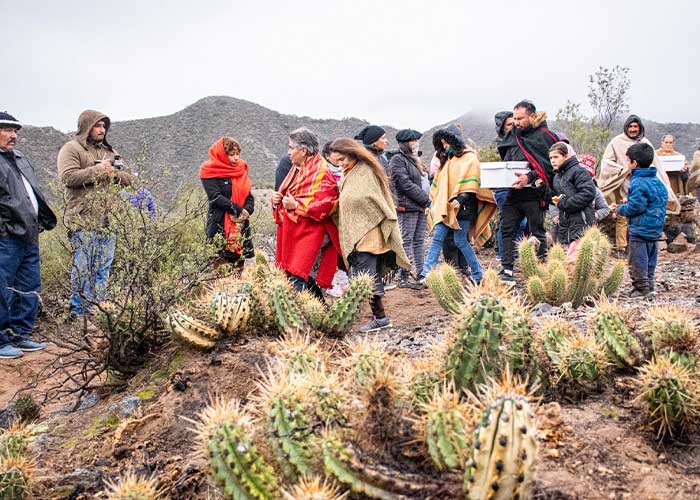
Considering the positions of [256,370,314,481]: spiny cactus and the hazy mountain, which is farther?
the hazy mountain

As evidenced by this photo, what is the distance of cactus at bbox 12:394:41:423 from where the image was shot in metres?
4.31

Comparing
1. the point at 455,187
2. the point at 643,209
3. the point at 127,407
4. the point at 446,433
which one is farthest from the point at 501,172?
the point at 446,433

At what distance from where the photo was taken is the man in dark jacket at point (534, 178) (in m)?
7.01

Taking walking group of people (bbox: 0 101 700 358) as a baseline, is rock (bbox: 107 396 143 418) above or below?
below

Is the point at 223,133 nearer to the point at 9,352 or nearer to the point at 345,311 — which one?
the point at 9,352

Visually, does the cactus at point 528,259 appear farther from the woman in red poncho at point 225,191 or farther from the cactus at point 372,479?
the cactus at point 372,479

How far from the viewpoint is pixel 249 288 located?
4.23 metres

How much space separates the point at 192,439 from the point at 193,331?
878mm

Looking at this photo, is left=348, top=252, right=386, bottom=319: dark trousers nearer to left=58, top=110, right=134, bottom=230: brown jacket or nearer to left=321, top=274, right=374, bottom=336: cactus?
left=321, top=274, right=374, bottom=336: cactus

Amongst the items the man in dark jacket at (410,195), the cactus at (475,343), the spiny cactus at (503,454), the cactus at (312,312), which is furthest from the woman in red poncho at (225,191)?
the spiny cactus at (503,454)

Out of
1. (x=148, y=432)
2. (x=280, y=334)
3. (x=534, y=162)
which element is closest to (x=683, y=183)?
(x=534, y=162)

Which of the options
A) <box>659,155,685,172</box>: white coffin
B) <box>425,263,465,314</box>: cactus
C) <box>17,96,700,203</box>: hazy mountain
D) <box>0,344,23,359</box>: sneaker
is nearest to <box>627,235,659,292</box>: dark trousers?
<box>425,263,465,314</box>: cactus

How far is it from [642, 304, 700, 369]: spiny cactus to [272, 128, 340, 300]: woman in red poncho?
125 inches

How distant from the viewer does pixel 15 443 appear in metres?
3.09
